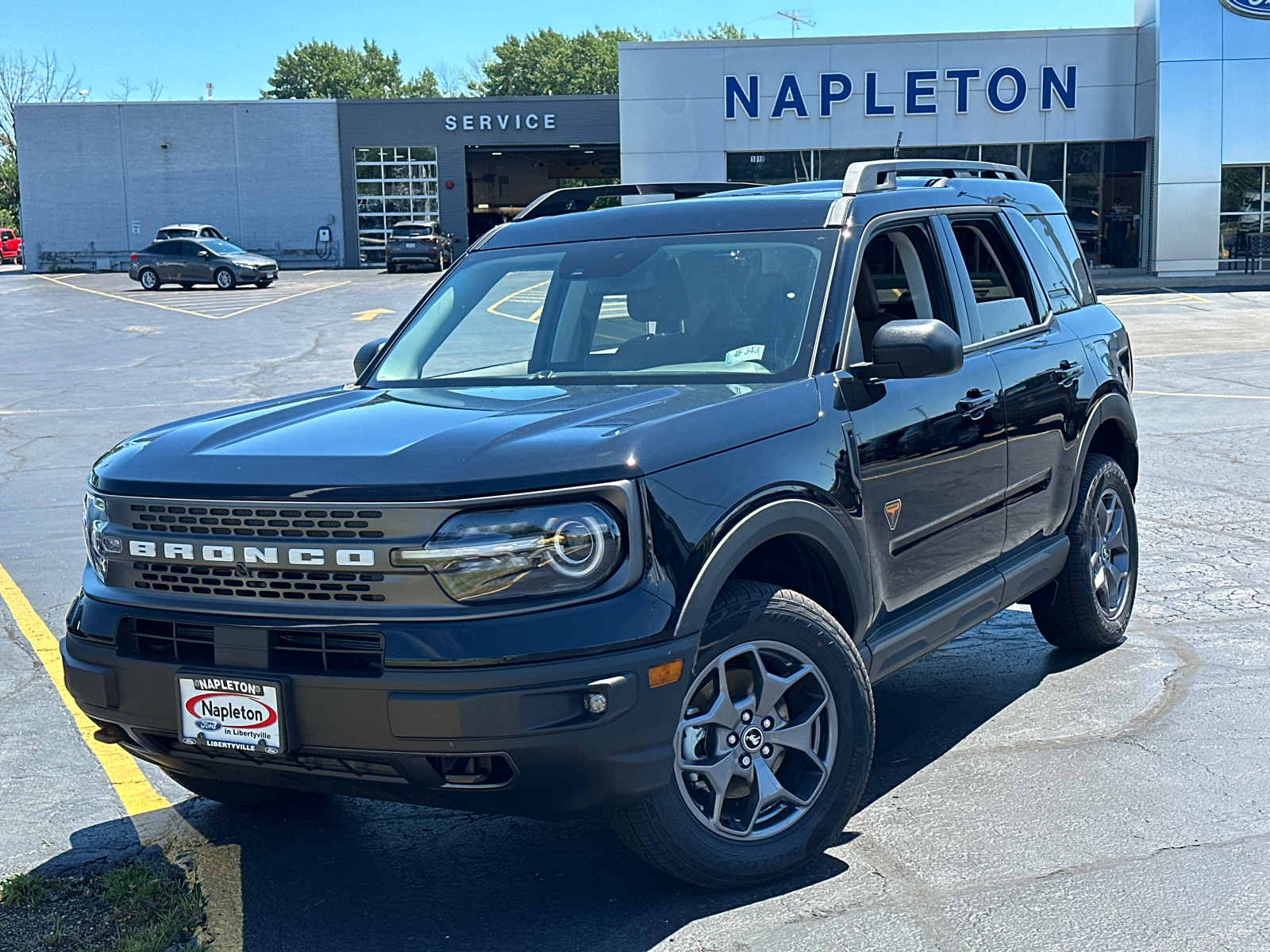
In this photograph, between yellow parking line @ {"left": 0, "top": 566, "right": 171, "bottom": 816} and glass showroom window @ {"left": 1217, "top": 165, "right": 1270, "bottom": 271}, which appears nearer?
yellow parking line @ {"left": 0, "top": 566, "right": 171, "bottom": 816}

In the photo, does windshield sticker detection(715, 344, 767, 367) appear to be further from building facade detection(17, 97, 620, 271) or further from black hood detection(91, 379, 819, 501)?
building facade detection(17, 97, 620, 271)

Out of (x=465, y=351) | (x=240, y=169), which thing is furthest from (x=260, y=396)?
(x=240, y=169)

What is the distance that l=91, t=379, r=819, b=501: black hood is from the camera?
3193 millimetres

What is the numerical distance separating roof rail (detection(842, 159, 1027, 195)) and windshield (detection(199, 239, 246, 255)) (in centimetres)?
3793

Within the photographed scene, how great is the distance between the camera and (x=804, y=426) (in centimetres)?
384

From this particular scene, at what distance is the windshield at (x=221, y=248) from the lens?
41144mm

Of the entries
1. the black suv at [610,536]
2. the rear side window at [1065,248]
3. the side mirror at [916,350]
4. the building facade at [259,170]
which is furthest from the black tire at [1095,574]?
the building facade at [259,170]

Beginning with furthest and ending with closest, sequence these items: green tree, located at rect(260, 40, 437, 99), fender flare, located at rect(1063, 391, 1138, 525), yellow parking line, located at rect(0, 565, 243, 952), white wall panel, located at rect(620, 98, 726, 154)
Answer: green tree, located at rect(260, 40, 437, 99)
white wall panel, located at rect(620, 98, 726, 154)
fender flare, located at rect(1063, 391, 1138, 525)
yellow parking line, located at rect(0, 565, 243, 952)

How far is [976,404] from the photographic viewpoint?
473 cm

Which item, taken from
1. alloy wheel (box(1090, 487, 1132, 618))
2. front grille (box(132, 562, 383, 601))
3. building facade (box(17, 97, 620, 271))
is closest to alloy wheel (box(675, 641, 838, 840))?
front grille (box(132, 562, 383, 601))

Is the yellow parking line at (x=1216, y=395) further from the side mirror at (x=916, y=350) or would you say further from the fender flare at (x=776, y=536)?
the fender flare at (x=776, y=536)

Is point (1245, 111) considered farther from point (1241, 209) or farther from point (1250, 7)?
point (1241, 209)

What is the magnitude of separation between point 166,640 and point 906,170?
3495 mm

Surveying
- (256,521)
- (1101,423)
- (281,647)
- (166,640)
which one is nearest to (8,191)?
(1101,423)
